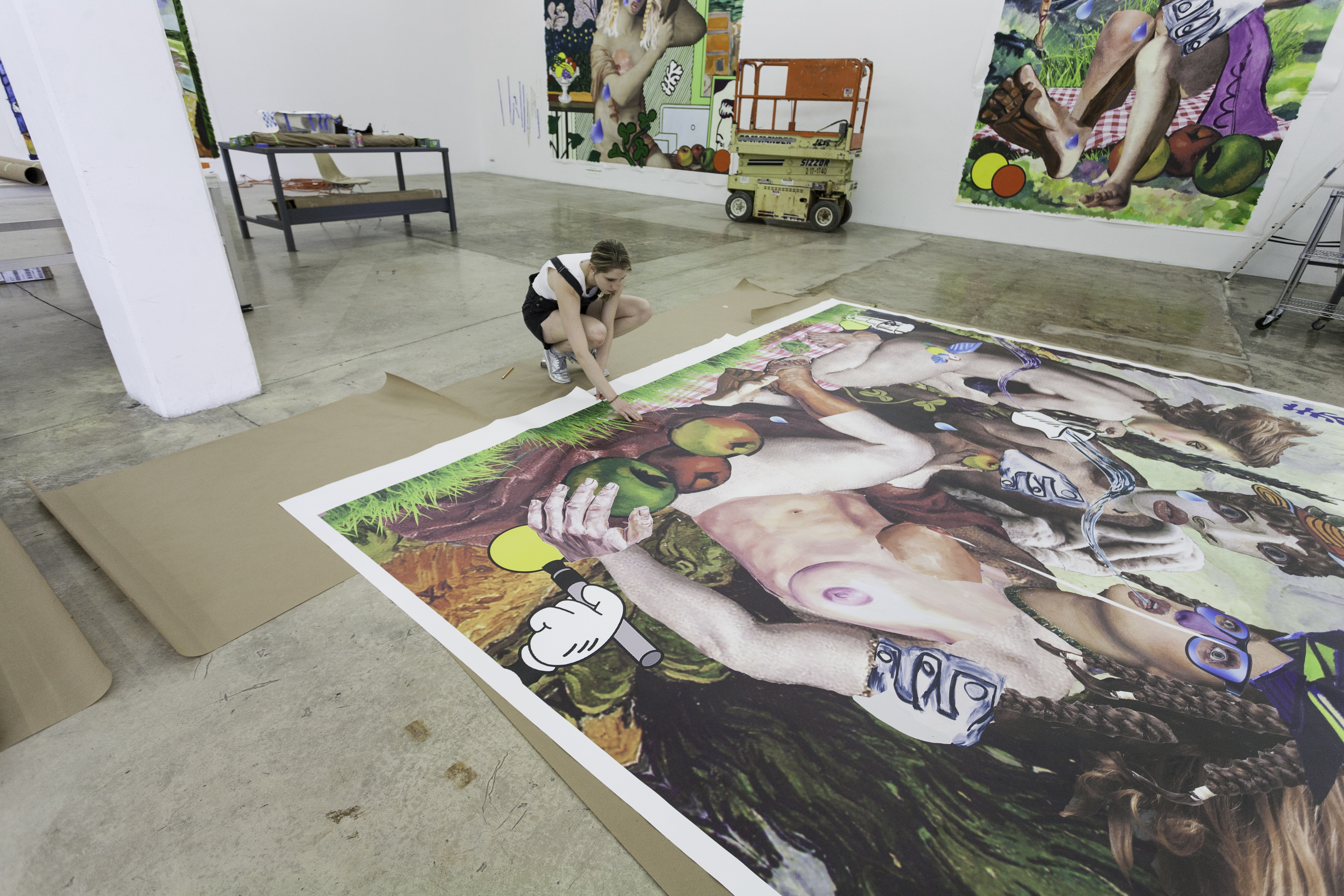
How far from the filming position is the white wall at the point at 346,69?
687cm

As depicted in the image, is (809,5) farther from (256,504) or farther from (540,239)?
(256,504)

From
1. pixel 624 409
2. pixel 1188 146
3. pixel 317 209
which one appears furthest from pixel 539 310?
pixel 1188 146

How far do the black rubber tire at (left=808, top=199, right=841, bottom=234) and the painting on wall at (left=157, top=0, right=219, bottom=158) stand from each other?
19.5 ft

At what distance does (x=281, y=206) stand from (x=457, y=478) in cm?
362

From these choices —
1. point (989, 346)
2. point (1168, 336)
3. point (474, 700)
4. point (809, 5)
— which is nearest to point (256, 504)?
point (474, 700)

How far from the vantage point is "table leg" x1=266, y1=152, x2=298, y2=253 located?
13.6ft

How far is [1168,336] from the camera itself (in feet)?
10.8

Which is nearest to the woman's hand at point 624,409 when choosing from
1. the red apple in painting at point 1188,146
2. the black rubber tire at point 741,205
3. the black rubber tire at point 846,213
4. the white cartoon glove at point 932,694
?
the white cartoon glove at point 932,694

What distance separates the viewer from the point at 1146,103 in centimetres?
477

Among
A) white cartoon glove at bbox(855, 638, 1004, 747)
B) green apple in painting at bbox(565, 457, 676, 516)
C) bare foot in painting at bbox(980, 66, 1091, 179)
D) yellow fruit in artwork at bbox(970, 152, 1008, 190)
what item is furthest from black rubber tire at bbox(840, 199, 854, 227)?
white cartoon glove at bbox(855, 638, 1004, 747)

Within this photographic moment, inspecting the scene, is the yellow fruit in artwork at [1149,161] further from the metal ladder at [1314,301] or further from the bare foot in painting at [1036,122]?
the metal ladder at [1314,301]

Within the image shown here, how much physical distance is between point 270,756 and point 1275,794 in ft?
5.36

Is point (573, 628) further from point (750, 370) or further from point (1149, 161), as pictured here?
point (1149, 161)

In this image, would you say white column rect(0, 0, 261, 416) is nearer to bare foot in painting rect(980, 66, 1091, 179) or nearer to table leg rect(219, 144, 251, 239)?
table leg rect(219, 144, 251, 239)
